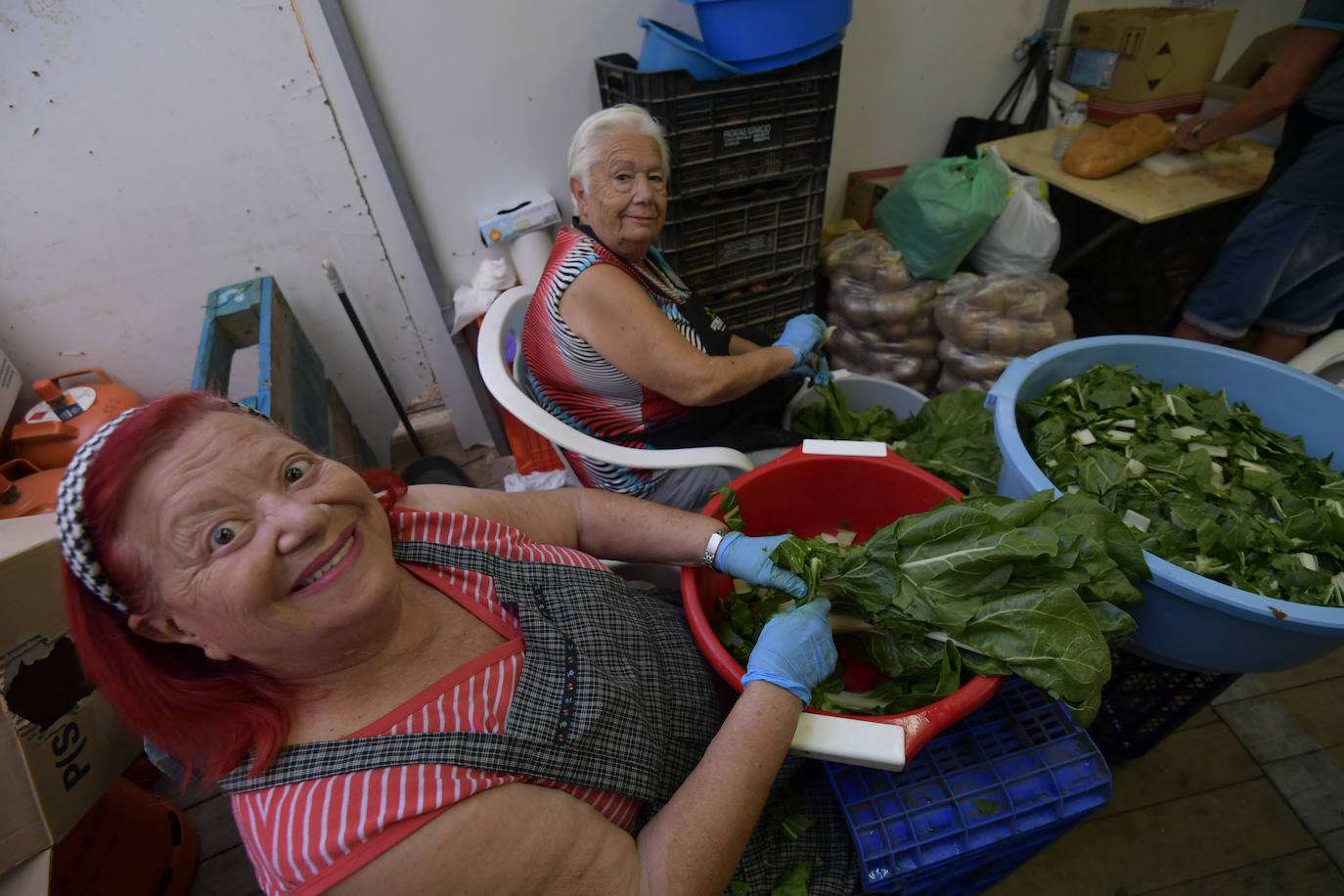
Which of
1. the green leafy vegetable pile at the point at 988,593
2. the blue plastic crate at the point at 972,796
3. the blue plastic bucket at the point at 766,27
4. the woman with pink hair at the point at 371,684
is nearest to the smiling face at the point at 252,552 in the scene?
the woman with pink hair at the point at 371,684

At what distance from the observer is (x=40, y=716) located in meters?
1.25

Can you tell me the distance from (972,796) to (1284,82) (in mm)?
2738

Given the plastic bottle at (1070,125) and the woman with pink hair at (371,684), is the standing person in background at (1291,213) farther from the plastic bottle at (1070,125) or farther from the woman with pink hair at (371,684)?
the woman with pink hair at (371,684)

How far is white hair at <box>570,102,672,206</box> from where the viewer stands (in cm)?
174

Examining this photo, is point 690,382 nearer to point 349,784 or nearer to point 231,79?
point 349,784

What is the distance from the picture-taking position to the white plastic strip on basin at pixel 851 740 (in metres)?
0.97

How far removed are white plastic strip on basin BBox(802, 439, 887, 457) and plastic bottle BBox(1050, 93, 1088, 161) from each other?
7.34ft

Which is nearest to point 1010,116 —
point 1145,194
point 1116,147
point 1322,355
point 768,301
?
point 1116,147

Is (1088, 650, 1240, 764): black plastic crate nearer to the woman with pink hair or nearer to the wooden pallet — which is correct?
the woman with pink hair

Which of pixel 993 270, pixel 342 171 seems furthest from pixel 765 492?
pixel 342 171

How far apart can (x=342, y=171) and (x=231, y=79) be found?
394 millimetres

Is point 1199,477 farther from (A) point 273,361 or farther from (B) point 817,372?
(A) point 273,361

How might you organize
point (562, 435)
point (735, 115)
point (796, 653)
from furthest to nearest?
1. point (735, 115)
2. point (562, 435)
3. point (796, 653)

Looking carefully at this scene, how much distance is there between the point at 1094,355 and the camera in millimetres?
1637
